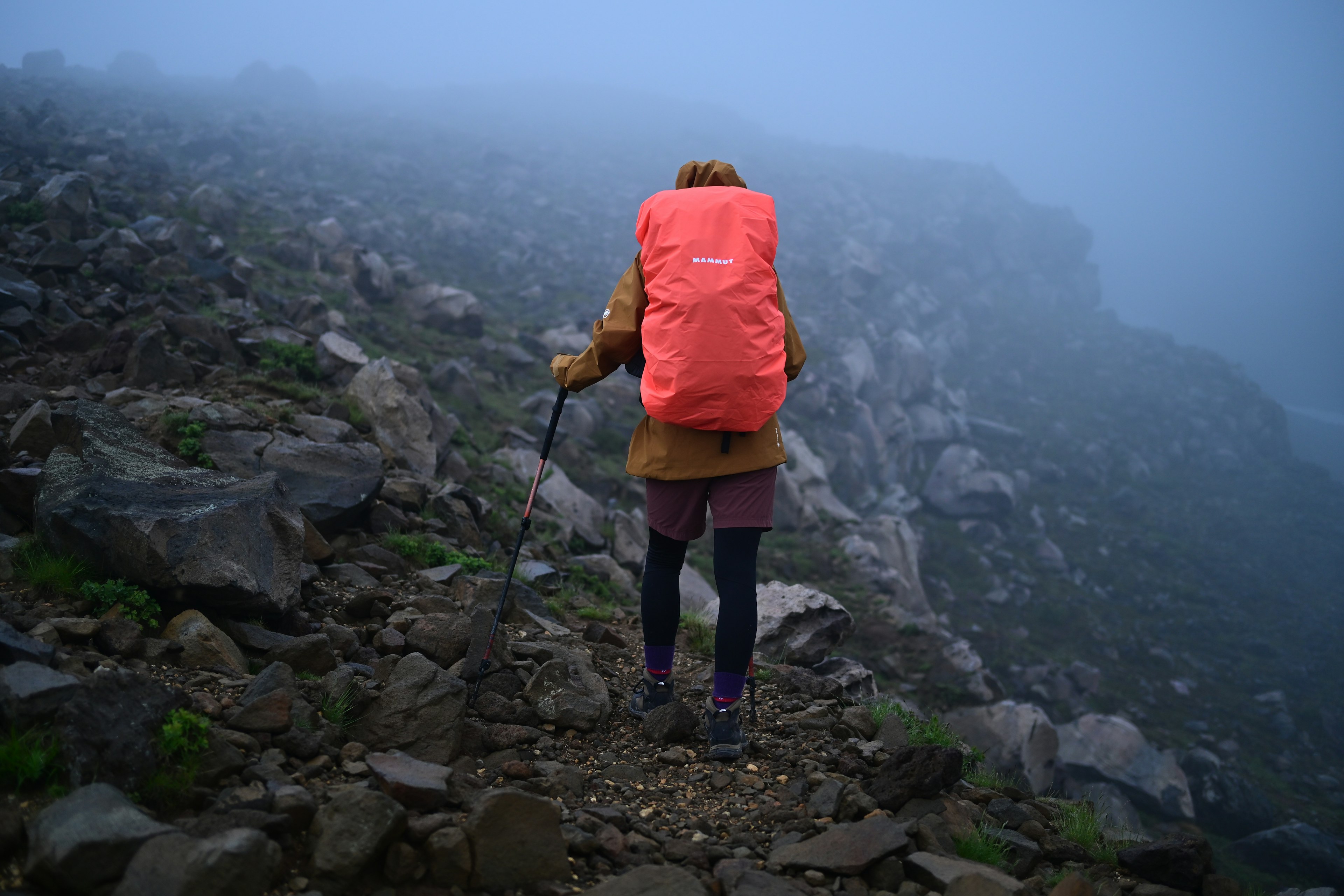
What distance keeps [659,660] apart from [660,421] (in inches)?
61.9

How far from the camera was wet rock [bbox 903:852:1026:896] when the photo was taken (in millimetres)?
2848

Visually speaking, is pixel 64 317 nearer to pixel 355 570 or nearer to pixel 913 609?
pixel 355 570

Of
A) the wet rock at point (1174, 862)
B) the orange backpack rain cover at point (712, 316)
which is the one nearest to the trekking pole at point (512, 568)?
the orange backpack rain cover at point (712, 316)

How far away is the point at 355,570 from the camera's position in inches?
222

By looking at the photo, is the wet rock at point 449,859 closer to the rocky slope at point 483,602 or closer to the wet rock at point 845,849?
the rocky slope at point 483,602

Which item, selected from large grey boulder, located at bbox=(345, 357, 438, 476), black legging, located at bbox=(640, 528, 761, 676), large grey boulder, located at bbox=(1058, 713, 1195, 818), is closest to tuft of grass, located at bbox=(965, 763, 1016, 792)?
black legging, located at bbox=(640, 528, 761, 676)

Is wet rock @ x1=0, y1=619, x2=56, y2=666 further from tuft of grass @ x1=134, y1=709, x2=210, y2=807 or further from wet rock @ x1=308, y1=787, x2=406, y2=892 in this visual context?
wet rock @ x1=308, y1=787, x2=406, y2=892

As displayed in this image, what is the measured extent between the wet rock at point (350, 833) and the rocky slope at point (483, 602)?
0.01 m

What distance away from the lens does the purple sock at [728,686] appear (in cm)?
417

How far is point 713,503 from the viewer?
167 inches

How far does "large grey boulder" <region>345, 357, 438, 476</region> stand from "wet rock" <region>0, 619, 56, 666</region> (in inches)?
228

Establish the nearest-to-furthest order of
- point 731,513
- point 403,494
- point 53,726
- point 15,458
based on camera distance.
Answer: point 53,726, point 731,513, point 15,458, point 403,494

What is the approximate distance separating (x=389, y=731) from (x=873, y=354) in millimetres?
35894

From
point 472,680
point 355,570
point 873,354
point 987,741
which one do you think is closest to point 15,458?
point 355,570
